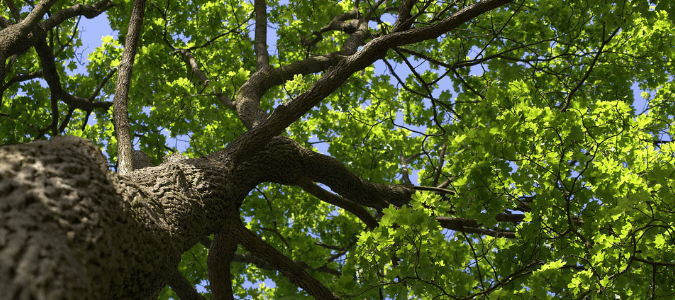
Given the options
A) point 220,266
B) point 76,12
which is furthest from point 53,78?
point 220,266

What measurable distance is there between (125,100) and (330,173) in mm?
1961

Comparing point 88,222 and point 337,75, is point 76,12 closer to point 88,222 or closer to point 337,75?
point 337,75

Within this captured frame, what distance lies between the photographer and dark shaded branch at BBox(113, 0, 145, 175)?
9.99ft

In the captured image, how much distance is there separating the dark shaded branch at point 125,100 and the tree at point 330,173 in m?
0.02

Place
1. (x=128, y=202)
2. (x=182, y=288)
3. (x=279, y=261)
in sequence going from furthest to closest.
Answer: (x=182, y=288), (x=279, y=261), (x=128, y=202)

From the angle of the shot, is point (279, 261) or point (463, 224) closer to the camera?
point (279, 261)

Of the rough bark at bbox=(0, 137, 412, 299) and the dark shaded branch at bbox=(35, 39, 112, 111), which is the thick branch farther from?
the dark shaded branch at bbox=(35, 39, 112, 111)

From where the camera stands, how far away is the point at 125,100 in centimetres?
340

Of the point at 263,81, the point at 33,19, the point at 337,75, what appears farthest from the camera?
the point at 263,81

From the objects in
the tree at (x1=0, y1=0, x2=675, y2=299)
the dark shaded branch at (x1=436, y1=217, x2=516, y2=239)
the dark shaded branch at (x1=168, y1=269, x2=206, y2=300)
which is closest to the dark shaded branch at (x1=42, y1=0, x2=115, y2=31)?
the tree at (x1=0, y1=0, x2=675, y2=299)

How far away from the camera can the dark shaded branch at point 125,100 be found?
9.99ft

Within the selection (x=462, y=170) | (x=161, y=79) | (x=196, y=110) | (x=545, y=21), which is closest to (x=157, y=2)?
(x=161, y=79)

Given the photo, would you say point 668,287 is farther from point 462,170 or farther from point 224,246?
point 224,246

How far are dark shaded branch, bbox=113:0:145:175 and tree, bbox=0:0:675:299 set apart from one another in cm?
2
